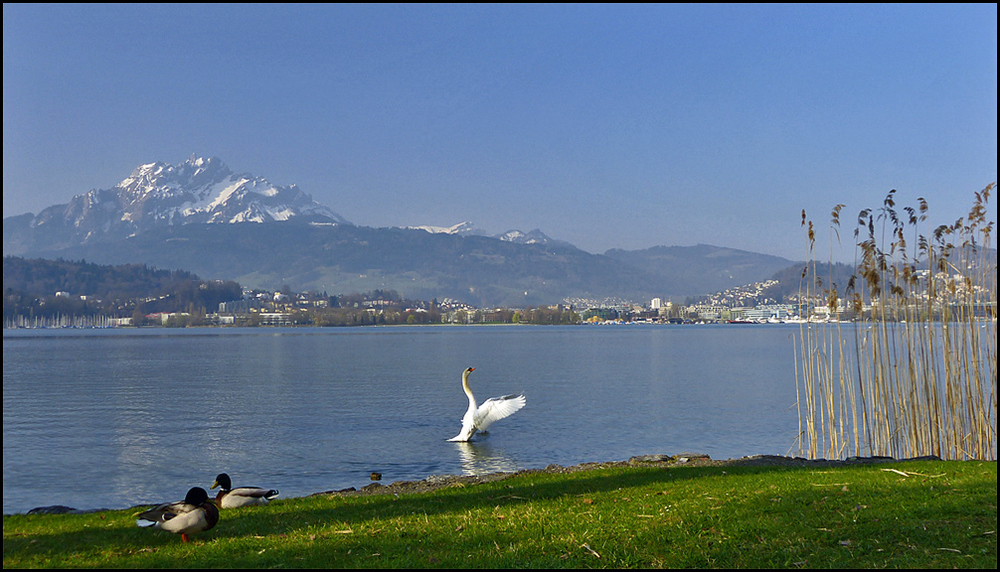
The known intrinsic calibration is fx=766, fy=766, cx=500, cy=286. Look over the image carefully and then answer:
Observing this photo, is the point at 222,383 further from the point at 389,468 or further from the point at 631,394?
the point at 389,468

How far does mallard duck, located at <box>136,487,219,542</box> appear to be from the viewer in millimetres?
8711

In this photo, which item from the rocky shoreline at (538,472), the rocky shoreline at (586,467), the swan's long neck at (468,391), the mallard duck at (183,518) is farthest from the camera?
the swan's long neck at (468,391)

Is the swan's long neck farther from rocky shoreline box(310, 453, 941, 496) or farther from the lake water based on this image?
rocky shoreline box(310, 453, 941, 496)

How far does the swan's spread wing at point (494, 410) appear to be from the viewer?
81.3ft

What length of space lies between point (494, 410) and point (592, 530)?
16472 millimetres

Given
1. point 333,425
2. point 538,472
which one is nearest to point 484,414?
point 333,425

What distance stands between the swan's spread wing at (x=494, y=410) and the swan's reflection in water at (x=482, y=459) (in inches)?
28.6

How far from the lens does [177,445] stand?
24.3 meters

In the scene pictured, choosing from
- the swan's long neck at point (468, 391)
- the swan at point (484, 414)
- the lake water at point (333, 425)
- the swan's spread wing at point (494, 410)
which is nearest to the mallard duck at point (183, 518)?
the lake water at point (333, 425)

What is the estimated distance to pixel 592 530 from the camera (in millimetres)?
8844

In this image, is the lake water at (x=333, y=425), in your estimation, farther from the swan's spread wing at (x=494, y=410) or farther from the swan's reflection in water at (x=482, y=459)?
the swan's spread wing at (x=494, y=410)

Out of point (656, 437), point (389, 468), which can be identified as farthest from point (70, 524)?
point (656, 437)

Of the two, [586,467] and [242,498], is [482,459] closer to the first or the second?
[586,467]

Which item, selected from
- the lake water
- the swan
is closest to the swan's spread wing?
the swan
